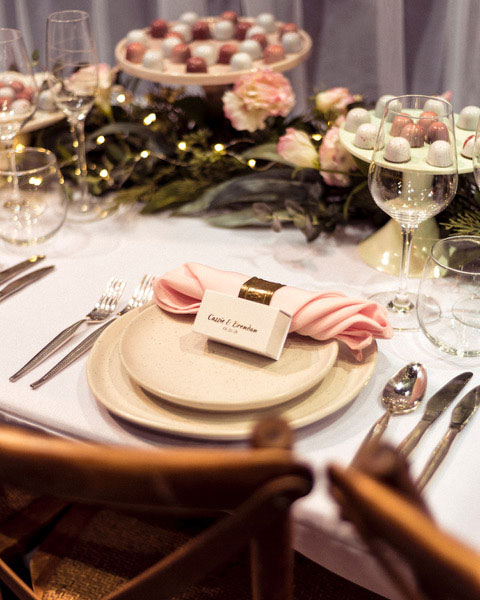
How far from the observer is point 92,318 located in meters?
1.02

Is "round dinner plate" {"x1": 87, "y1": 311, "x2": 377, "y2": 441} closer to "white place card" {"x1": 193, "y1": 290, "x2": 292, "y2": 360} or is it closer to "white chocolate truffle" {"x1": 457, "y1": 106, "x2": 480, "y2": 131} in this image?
"white place card" {"x1": 193, "y1": 290, "x2": 292, "y2": 360}

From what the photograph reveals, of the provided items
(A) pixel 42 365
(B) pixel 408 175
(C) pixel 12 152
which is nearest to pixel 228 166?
(C) pixel 12 152

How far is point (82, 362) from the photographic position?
93cm

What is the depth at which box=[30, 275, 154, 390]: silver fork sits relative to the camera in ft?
2.94

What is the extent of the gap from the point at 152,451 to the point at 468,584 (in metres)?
0.21

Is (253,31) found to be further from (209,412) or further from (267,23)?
(209,412)

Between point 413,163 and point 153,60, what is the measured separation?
0.73 meters

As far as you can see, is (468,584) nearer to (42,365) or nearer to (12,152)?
(42,365)

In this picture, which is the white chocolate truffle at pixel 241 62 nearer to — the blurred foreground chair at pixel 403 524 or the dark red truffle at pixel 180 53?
the dark red truffle at pixel 180 53

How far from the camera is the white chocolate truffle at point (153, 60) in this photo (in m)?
1.45

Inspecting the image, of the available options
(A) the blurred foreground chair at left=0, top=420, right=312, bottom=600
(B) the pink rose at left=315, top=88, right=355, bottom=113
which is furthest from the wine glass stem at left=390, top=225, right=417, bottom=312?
(A) the blurred foreground chair at left=0, top=420, right=312, bottom=600

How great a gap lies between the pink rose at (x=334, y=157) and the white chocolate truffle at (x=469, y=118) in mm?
196

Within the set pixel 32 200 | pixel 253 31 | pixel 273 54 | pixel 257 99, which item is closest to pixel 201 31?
pixel 253 31

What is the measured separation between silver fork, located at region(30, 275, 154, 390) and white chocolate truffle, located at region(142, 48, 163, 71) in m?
0.56
